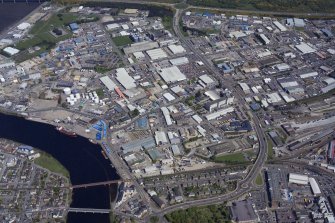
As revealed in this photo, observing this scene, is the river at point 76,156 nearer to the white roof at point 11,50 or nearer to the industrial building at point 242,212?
the industrial building at point 242,212

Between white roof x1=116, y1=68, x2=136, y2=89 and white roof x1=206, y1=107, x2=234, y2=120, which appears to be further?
white roof x1=116, y1=68, x2=136, y2=89

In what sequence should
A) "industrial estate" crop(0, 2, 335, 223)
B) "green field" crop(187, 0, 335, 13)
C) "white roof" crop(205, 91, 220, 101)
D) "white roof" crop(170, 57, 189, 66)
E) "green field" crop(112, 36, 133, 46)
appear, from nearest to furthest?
"industrial estate" crop(0, 2, 335, 223), "white roof" crop(205, 91, 220, 101), "white roof" crop(170, 57, 189, 66), "green field" crop(112, 36, 133, 46), "green field" crop(187, 0, 335, 13)

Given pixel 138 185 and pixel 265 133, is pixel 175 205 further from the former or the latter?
pixel 265 133

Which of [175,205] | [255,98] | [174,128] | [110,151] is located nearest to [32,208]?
[110,151]

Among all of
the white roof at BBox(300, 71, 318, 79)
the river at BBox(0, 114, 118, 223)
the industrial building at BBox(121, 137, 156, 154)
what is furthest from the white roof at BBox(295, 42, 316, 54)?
the river at BBox(0, 114, 118, 223)

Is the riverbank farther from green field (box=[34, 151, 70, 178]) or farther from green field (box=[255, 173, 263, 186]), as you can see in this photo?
green field (box=[255, 173, 263, 186])

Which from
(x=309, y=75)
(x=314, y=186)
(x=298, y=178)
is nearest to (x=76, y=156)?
(x=298, y=178)

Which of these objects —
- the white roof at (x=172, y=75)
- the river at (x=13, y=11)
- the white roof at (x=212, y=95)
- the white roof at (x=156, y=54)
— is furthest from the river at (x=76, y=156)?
the river at (x=13, y=11)
